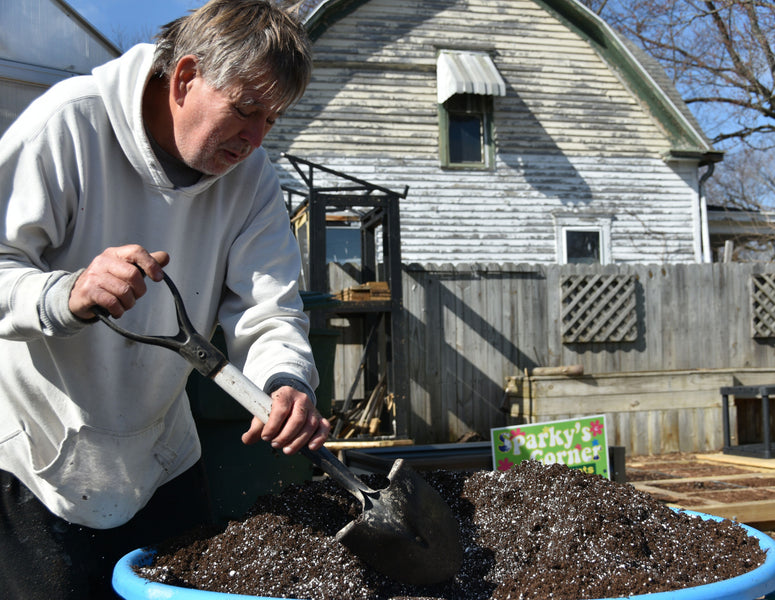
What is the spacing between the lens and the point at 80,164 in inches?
57.6

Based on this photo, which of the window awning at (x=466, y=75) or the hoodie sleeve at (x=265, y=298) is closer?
the hoodie sleeve at (x=265, y=298)

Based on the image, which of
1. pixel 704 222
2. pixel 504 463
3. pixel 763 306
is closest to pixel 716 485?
pixel 504 463

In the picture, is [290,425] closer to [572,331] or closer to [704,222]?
[572,331]

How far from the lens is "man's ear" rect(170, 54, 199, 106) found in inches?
57.9

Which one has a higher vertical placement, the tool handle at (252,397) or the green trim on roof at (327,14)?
the green trim on roof at (327,14)

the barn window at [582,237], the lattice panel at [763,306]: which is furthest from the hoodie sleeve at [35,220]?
the barn window at [582,237]

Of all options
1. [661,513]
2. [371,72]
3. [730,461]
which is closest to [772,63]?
[371,72]

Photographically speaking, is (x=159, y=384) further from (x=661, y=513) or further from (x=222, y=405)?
(x=222, y=405)

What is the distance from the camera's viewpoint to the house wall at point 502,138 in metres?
10.6

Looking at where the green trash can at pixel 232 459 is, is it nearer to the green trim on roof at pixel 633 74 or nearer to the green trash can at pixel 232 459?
the green trash can at pixel 232 459

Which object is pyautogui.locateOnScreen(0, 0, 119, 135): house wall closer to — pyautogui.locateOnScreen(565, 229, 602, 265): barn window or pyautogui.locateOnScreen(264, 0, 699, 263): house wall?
pyautogui.locateOnScreen(264, 0, 699, 263): house wall

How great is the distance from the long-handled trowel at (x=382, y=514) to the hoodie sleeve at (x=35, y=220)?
10cm

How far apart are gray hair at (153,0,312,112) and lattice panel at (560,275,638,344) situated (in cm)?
716

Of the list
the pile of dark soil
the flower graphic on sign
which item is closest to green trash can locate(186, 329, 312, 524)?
the flower graphic on sign
